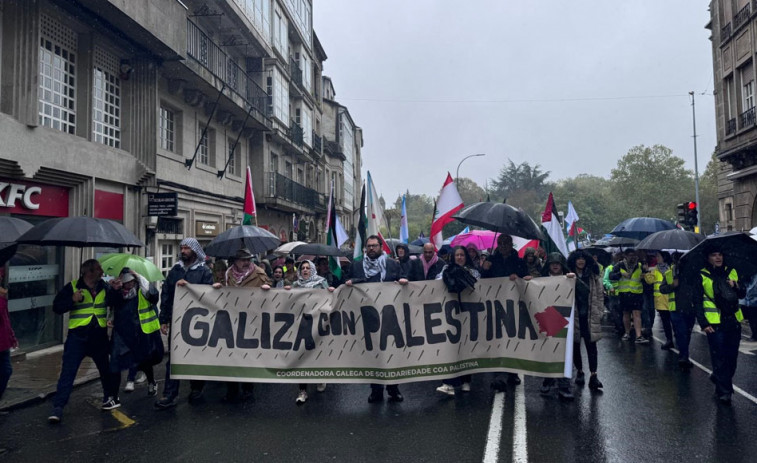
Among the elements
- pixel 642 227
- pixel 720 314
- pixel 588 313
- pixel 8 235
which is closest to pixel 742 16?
pixel 642 227

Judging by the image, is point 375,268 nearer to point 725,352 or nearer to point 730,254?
point 725,352

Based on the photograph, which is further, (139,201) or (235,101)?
(235,101)

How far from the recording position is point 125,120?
1227cm

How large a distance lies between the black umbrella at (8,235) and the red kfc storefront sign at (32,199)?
3.87 metres

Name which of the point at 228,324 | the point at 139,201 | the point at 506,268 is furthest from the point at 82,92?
the point at 506,268

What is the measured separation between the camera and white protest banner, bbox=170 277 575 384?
579 centimetres

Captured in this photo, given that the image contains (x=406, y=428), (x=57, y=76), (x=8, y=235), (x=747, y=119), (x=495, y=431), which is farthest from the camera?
(x=747, y=119)

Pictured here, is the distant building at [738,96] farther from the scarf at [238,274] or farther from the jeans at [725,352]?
the scarf at [238,274]

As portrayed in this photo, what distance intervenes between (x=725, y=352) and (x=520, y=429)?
8.78 feet

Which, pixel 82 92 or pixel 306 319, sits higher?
pixel 82 92

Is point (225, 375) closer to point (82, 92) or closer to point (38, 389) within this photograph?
point (38, 389)

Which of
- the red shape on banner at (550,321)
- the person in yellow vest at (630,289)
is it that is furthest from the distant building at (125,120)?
the person in yellow vest at (630,289)

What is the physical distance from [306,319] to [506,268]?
102 inches

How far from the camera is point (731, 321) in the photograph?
574cm
